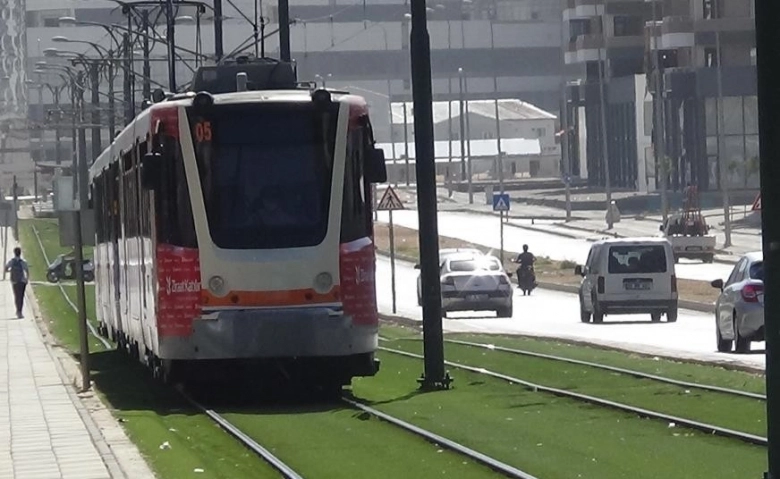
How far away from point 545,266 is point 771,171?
2471 inches

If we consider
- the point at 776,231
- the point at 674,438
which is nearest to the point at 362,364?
the point at 674,438

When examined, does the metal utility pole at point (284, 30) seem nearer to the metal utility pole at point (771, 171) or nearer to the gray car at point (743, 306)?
the gray car at point (743, 306)

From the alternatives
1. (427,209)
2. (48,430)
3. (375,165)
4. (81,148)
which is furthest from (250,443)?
(81,148)

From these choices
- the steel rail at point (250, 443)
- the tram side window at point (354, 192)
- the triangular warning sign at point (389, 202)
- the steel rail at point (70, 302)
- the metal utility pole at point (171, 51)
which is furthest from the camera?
the triangular warning sign at point (389, 202)

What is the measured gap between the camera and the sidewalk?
14.2 meters

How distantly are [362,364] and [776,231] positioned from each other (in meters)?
11.6

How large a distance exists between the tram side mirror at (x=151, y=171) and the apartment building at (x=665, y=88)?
68913mm

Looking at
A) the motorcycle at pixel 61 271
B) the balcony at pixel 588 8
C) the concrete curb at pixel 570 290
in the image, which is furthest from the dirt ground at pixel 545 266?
the balcony at pixel 588 8

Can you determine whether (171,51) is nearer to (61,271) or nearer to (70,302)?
(70,302)

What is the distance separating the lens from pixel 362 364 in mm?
20188

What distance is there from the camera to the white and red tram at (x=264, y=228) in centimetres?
1955

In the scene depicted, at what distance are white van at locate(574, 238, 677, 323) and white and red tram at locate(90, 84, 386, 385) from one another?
21680 mm

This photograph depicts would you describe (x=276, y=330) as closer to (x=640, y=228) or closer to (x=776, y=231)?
(x=776, y=231)

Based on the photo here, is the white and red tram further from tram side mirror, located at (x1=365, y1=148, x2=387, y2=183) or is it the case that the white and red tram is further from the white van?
the white van
